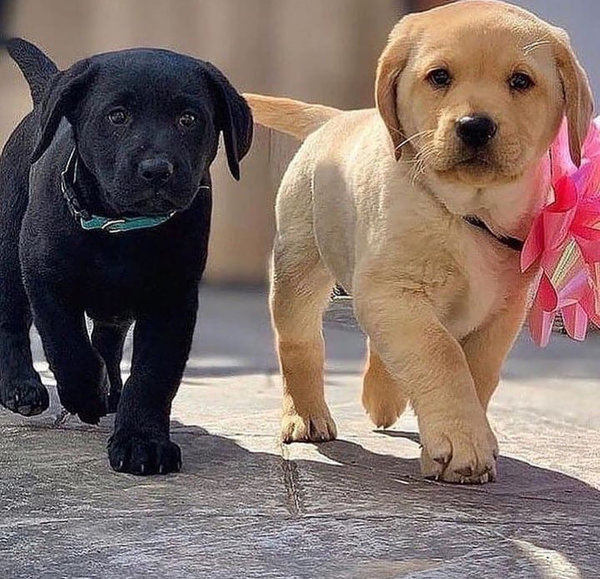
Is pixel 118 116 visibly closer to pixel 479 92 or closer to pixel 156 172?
pixel 156 172

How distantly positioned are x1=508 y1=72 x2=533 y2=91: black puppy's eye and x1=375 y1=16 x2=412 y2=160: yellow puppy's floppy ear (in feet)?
0.83

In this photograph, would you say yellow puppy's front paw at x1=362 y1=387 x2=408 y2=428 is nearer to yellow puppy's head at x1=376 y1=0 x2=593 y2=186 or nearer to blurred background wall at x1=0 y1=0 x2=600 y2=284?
yellow puppy's head at x1=376 y1=0 x2=593 y2=186

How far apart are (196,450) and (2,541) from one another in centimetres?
86

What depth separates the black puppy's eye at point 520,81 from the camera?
2.57 meters

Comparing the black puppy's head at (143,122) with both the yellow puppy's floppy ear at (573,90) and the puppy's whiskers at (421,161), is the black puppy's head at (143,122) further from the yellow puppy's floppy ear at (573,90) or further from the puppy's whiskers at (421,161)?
the yellow puppy's floppy ear at (573,90)

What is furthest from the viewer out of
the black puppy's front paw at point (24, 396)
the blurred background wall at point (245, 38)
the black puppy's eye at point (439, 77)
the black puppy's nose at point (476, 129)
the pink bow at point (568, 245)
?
the blurred background wall at point (245, 38)

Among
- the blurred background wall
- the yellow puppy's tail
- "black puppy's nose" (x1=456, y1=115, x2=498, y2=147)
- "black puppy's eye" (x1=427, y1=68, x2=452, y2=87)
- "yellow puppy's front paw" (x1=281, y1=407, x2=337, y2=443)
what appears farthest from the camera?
the blurred background wall

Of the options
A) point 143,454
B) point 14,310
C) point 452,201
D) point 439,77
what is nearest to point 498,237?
point 452,201

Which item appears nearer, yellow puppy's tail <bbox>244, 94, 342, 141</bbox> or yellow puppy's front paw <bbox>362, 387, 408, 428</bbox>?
yellow puppy's front paw <bbox>362, 387, 408, 428</bbox>

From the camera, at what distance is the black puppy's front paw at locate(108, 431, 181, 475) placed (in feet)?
8.71

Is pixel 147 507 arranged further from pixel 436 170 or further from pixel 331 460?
pixel 436 170

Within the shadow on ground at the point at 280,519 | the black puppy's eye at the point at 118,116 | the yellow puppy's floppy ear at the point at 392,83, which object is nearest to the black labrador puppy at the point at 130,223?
the black puppy's eye at the point at 118,116

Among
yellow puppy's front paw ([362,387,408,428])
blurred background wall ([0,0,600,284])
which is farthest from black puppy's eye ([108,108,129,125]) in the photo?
blurred background wall ([0,0,600,284])

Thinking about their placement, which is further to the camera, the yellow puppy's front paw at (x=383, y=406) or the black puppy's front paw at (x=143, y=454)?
the yellow puppy's front paw at (x=383, y=406)
